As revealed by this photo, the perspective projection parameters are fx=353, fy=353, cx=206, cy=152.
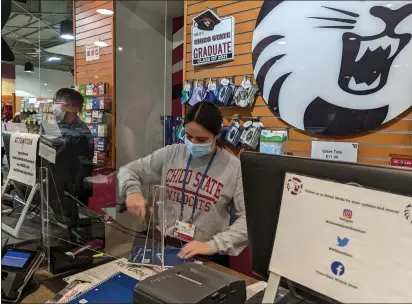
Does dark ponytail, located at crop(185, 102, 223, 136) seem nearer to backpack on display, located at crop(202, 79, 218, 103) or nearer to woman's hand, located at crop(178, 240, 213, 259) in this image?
woman's hand, located at crop(178, 240, 213, 259)

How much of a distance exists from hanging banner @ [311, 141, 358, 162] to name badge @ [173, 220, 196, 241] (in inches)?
40.0

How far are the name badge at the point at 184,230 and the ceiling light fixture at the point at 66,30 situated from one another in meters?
2.13

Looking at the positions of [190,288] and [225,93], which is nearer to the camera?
[190,288]

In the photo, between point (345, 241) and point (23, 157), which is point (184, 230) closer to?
point (23, 157)

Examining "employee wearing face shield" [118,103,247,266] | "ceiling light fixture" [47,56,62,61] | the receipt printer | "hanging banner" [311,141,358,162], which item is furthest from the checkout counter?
"ceiling light fixture" [47,56,62,61]

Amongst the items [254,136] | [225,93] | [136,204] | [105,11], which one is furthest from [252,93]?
[105,11]

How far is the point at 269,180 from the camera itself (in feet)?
2.60

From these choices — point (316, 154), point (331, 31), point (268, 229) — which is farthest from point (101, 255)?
point (331, 31)

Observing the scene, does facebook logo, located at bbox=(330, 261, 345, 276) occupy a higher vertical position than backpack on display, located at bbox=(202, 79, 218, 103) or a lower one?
lower

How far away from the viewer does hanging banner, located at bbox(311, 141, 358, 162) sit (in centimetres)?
219

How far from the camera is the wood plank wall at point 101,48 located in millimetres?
2996

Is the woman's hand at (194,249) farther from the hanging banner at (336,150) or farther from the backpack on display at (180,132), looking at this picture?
the backpack on display at (180,132)

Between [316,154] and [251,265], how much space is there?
1.63 meters

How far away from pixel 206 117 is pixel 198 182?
12.0 inches
